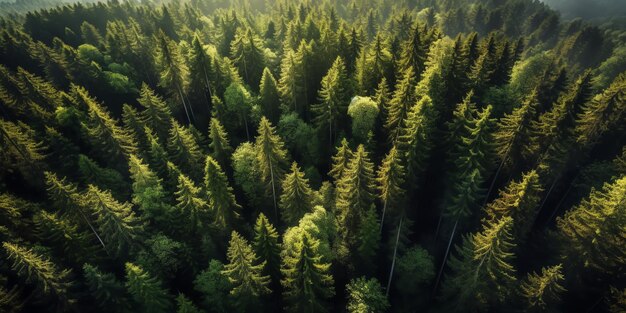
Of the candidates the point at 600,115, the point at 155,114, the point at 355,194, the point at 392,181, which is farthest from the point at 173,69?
the point at 600,115

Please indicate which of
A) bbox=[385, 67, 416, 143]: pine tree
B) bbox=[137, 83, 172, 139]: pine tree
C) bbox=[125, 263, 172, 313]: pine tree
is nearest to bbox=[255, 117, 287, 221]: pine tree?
bbox=[385, 67, 416, 143]: pine tree

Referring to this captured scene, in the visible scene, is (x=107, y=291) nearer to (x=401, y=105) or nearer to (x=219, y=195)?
(x=219, y=195)

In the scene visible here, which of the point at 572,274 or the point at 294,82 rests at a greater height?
the point at 294,82

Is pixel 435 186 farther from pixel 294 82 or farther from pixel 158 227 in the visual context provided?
pixel 158 227

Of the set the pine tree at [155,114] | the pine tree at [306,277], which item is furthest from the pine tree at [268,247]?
the pine tree at [155,114]

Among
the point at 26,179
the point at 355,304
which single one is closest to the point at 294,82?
the point at 355,304

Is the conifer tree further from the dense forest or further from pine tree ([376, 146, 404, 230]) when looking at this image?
pine tree ([376, 146, 404, 230])

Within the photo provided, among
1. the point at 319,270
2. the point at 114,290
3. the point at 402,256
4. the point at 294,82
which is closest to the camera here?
the point at 319,270
